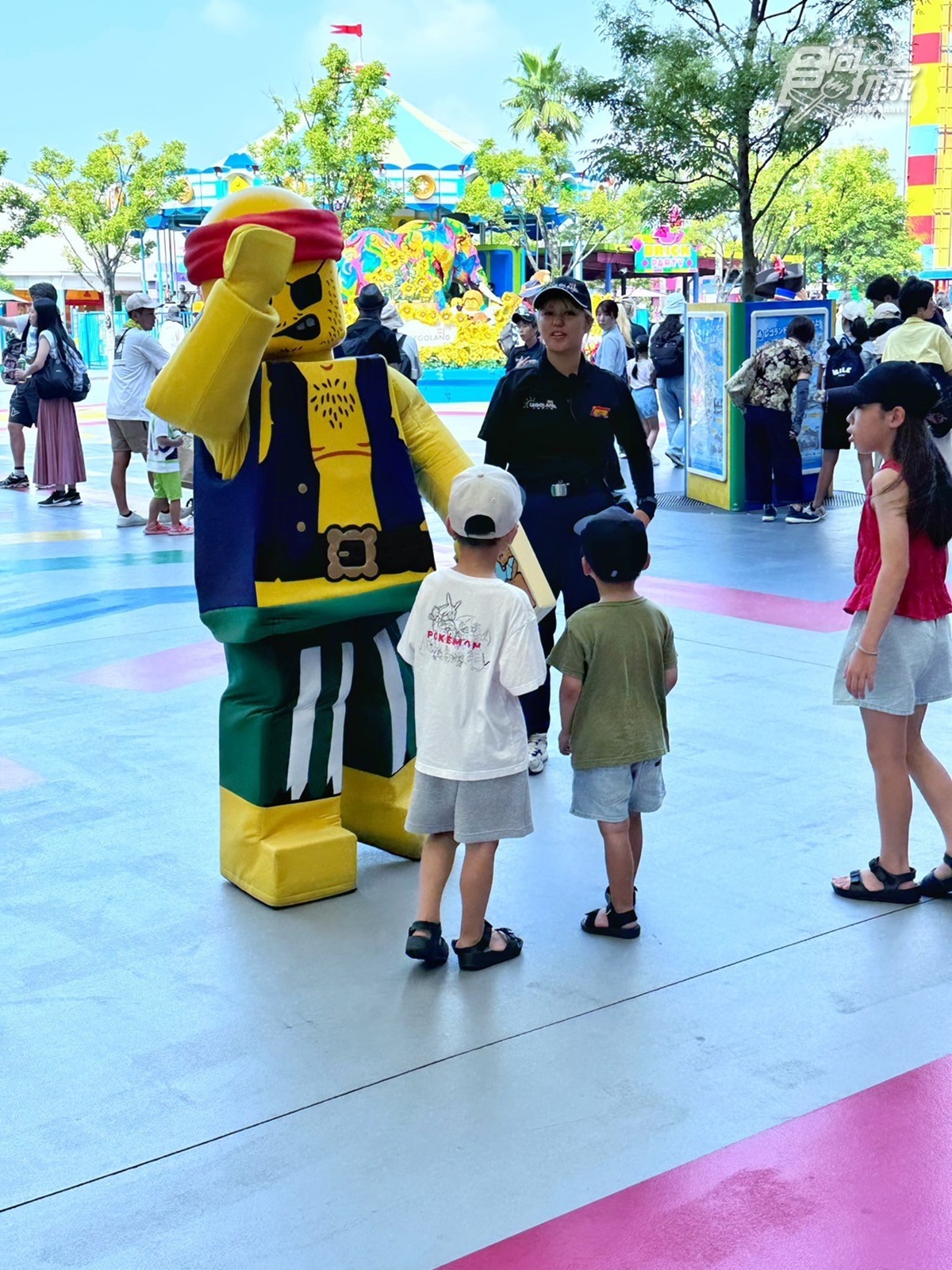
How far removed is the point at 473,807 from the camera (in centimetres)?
359

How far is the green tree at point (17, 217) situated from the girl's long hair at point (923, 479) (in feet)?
107

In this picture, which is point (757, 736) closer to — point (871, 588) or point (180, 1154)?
point (871, 588)

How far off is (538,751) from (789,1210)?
278 centimetres

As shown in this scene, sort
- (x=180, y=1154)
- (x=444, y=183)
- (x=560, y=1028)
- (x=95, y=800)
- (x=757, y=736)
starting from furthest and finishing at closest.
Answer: (x=444, y=183) → (x=757, y=736) → (x=95, y=800) → (x=560, y=1028) → (x=180, y=1154)

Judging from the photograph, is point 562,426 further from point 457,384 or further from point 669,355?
point 457,384

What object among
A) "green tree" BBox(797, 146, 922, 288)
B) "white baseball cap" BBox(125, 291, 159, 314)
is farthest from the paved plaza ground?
"green tree" BBox(797, 146, 922, 288)

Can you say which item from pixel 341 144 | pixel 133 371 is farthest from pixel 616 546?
pixel 341 144

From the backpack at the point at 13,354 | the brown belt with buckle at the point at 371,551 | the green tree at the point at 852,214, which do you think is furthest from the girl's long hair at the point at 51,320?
the green tree at the point at 852,214

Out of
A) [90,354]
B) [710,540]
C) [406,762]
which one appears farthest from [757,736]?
[90,354]

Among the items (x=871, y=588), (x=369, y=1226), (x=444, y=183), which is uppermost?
(x=444, y=183)

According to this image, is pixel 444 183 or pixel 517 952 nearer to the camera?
pixel 517 952

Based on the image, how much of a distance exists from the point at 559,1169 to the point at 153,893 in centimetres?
182

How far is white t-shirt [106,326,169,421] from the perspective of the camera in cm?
1064

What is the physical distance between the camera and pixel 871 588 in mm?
3951
